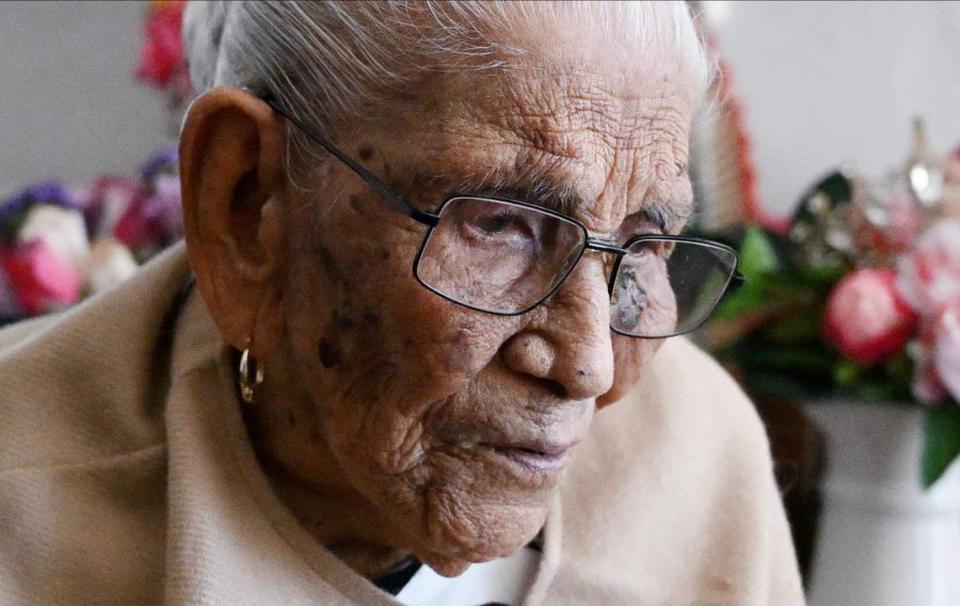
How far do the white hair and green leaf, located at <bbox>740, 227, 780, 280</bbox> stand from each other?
0.80 meters

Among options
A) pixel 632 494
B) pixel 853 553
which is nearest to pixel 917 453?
pixel 853 553

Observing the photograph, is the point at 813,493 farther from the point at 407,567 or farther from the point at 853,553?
the point at 407,567

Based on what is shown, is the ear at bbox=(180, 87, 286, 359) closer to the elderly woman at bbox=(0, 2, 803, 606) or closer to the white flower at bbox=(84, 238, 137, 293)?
the elderly woman at bbox=(0, 2, 803, 606)

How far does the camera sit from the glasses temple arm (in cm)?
82

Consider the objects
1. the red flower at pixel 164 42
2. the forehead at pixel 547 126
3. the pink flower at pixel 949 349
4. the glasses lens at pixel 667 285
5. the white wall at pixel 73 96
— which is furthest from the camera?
the white wall at pixel 73 96

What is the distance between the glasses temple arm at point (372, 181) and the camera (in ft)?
2.70

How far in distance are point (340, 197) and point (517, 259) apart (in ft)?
0.53

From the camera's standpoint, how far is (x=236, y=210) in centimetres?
92

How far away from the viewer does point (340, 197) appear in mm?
859

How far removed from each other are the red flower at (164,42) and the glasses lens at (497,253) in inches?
50.0

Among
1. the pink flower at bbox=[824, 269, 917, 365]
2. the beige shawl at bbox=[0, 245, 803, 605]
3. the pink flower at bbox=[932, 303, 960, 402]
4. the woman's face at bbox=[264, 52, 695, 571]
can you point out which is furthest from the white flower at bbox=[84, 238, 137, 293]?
the pink flower at bbox=[932, 303, 960, 402]

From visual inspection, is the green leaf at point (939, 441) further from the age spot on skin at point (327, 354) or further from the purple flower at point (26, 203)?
the purple flower at point (26, 203)

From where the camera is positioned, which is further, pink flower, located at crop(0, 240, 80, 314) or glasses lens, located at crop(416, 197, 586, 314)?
pink flower, located at crop(0, 240, 80, 314)

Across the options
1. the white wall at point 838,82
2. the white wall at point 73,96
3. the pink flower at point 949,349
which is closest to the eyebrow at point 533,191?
the pink flower at point 949,349
